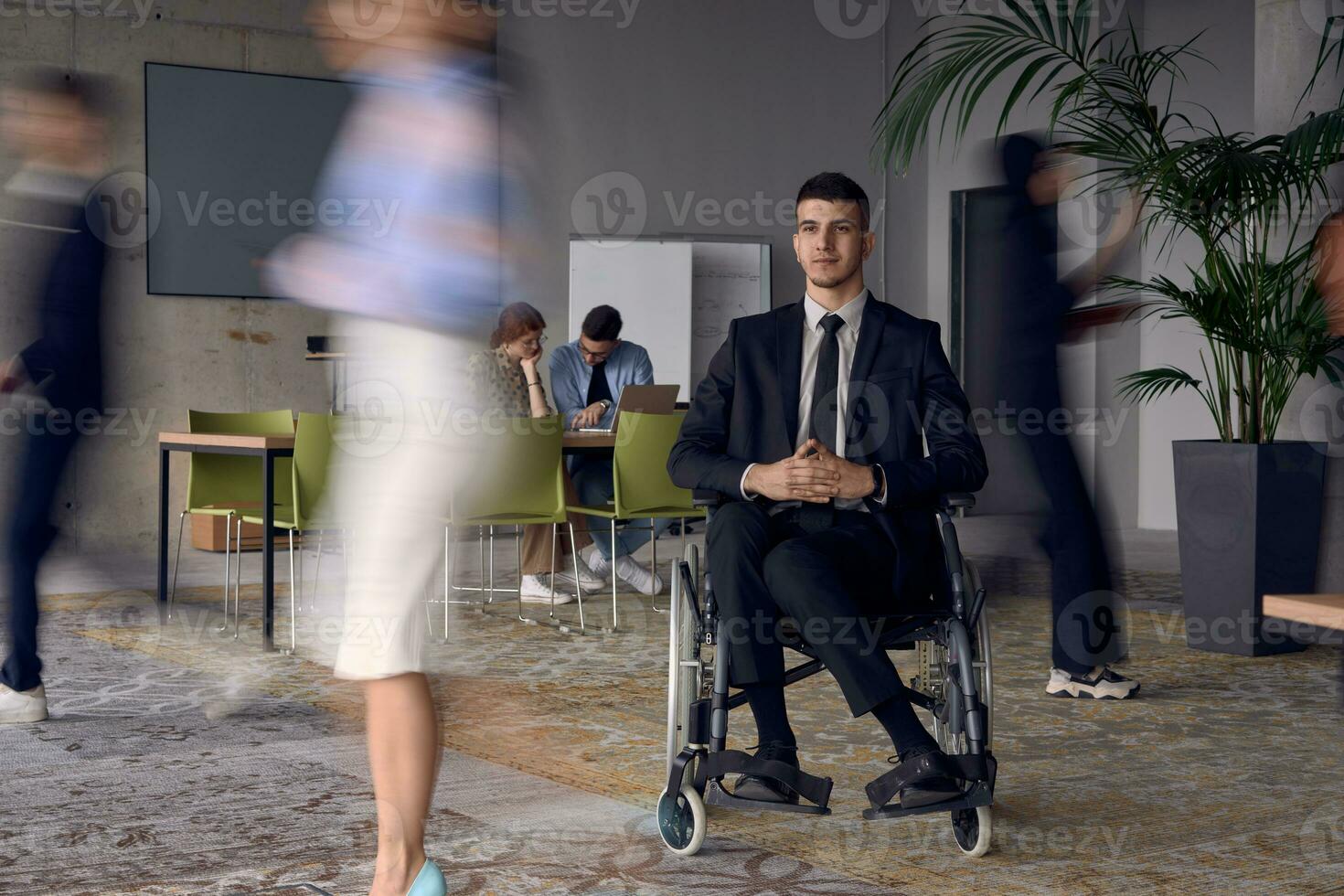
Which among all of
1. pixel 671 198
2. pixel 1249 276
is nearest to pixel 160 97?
pixel 671 198

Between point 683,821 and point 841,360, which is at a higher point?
point 841,360

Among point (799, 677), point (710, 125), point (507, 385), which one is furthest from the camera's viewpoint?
point (710, 125)

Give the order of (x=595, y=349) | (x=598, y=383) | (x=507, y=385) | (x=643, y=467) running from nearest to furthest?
(x=643, y=467) → (x=507, y=385) → (x=595, y=349) → (x=598, y=383)

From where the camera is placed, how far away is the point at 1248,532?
5223 mm

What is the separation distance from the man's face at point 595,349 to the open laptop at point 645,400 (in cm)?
31

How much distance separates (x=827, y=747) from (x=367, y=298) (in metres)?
2.12

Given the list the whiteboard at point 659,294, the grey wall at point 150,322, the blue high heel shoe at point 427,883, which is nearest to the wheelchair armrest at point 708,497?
the blue high heel shoe at point 427,883

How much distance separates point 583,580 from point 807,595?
4.19 m

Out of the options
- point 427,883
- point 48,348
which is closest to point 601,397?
point 48,348

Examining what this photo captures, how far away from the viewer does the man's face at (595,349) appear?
23.0 feet

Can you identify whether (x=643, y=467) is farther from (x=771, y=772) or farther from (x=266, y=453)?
(x=771, y=772)

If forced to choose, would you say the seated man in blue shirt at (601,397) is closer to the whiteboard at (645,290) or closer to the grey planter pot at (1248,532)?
the grey planter pot at (1248,532)

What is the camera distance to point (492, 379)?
6.14 metres

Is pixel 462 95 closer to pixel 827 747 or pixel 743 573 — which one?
pixel 743 573
